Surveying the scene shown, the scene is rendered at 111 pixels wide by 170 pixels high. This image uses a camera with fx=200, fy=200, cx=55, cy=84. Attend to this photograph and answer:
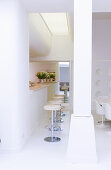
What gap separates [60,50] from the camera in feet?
27.3

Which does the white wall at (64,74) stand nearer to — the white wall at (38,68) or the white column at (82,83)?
the white wall at (38,68)

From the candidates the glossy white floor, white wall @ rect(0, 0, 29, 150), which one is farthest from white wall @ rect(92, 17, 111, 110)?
white wall @ rect(0, 0, 29, 150)

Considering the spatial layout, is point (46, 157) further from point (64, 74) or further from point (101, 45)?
point (64, 74)

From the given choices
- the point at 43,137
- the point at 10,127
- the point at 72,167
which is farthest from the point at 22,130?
the point at 72,167

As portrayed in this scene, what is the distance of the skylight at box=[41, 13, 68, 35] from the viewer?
629cm

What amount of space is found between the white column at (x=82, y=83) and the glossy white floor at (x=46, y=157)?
20 centimetres

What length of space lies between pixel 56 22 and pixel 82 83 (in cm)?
447

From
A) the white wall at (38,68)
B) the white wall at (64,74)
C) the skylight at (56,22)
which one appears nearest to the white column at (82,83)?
the skylight at (56,22)

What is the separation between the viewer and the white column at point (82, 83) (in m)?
3.13

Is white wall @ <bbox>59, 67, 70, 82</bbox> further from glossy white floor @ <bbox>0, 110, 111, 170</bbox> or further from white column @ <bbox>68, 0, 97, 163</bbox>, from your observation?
white column @ <bbox>68, 0, 97, 163</bbox>

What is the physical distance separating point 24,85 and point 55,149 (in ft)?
4.53

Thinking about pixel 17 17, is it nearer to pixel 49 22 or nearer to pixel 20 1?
pixel 20 1

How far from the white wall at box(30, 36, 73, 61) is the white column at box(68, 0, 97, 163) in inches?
200

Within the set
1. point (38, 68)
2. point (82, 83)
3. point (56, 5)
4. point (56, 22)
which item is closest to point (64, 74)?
point (38, 68)
